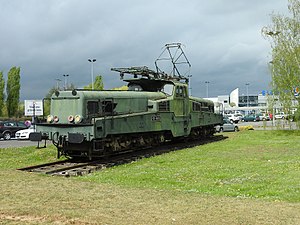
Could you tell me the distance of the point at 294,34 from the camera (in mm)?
30062

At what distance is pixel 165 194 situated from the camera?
30.3 ft

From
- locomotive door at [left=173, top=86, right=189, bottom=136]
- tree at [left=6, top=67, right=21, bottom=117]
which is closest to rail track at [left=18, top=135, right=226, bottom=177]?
locomotive door at [left=173, top=86, right=189, bottom=136]

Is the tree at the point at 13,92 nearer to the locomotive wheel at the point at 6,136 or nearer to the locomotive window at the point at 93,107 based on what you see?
the locomotive wheel at the point at 6,136

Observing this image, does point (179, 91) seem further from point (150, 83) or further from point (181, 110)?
point (150, 83)

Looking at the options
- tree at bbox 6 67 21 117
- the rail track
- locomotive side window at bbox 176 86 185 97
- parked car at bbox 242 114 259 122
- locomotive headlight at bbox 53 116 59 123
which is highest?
tree at bbox 6 67 21 117

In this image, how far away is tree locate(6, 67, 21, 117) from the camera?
62056 millimetres

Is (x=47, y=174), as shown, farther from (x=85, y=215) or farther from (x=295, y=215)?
(x=295, y=215)

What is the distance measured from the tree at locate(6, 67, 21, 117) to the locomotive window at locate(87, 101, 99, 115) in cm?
4975

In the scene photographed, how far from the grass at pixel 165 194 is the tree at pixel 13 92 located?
49.2m

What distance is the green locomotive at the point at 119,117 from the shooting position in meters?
15.3

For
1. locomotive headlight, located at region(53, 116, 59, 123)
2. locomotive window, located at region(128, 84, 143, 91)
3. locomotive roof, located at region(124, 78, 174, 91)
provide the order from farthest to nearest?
locomotive roof, located at region(124, 78, 174, 91)
locomotive window, located at region(128, 84, 143, 91)
locomotive headlight, located at region(53, 116, 59, 123)

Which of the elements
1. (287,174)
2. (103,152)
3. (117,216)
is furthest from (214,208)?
(103,152)

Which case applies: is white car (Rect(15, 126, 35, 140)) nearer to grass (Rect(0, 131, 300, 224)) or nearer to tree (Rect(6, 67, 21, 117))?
grass (Rect(0, 131, 300, 224))

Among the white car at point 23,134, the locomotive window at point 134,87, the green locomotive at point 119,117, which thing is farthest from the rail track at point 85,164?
the white car at point 23,134
